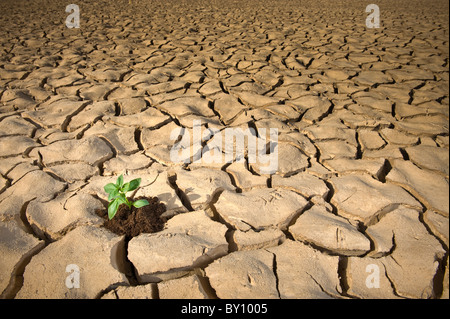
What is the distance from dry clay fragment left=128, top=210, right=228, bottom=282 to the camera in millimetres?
1155

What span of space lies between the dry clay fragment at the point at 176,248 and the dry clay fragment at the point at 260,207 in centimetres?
11

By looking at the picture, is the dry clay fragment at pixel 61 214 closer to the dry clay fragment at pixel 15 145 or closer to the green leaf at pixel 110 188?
the green leaf at pixel 110 188

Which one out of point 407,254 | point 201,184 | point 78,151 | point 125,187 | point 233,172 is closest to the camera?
point 407,254

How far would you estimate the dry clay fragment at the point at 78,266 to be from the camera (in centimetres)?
108

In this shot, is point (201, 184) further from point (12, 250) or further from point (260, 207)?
point (12, 250)

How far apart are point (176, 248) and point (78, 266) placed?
431 mm

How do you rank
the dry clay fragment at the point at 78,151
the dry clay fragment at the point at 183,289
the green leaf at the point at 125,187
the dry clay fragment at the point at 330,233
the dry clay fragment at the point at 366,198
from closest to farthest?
the dry clay fragment at the point at 183,289
the dry clay fragment at the point at 330,233
the green leaf at the point at 125,187
the dry clay fragment at the point at 366,198
the dry clay fragment at the point at 78,151

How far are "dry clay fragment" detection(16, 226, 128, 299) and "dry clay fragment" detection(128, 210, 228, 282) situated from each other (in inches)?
3.4

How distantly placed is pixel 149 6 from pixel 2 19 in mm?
3381

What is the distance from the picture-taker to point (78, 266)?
1.17 meters

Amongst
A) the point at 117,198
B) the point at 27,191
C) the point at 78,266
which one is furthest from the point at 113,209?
the point at 27,191

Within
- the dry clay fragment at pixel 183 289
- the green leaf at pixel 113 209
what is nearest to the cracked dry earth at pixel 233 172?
the dry clay fragment at pixel 183 289
